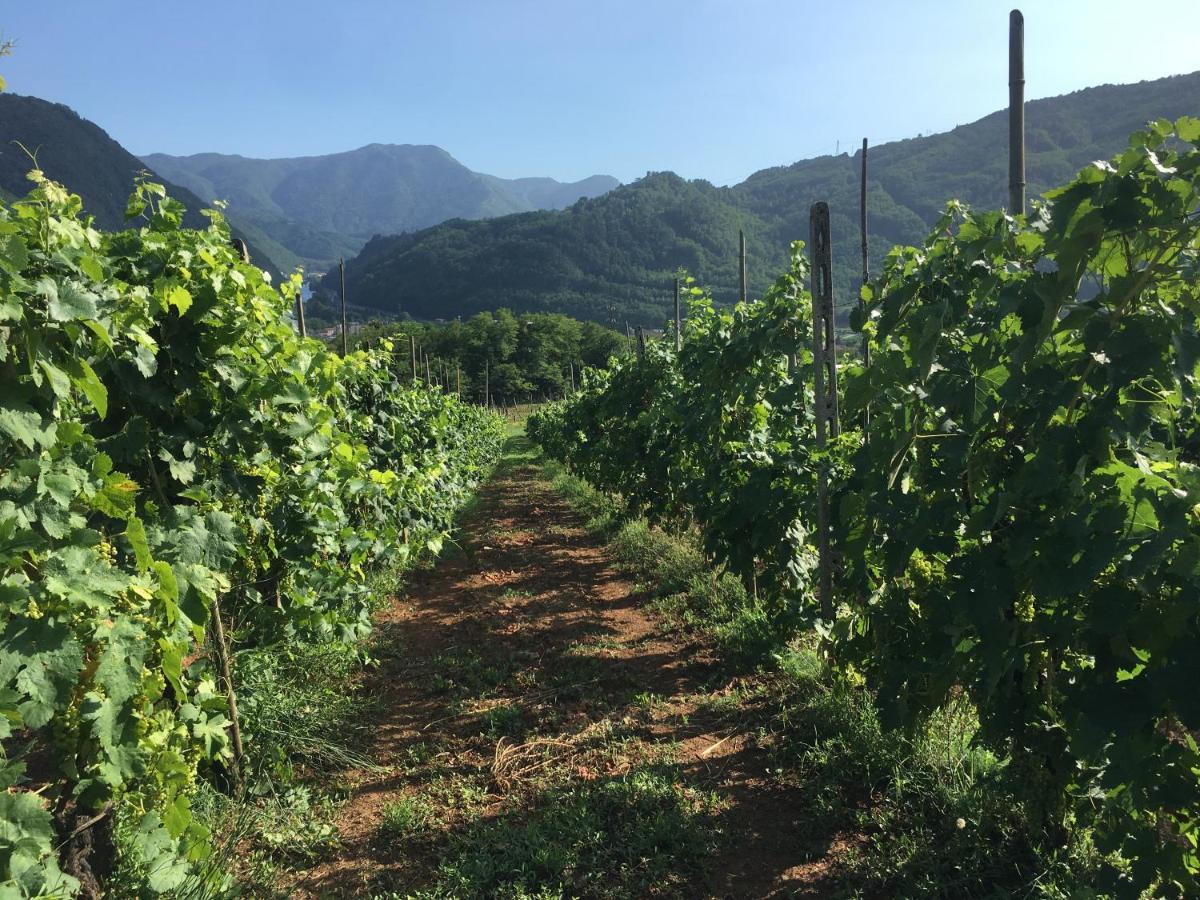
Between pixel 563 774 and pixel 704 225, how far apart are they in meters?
110

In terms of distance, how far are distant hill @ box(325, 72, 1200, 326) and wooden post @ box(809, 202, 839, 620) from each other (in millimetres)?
55057

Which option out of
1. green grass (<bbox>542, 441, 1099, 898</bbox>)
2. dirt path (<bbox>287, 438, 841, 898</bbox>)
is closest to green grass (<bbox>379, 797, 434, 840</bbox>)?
dirt path (<bbox>287, 438, 841, 898</bbox>)

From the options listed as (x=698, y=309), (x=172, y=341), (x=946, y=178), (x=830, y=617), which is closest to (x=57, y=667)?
(x=172, y=341)

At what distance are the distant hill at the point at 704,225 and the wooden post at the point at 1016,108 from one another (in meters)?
55.8

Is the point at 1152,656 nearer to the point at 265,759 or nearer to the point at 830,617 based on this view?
the point at 830,617

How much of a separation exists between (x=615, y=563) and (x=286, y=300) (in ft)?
16.9

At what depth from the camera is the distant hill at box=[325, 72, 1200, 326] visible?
224ft

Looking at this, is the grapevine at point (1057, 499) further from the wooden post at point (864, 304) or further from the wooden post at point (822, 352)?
the wooden post at point (822, 352)

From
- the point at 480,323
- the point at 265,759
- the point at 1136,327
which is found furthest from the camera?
the point at 480,323

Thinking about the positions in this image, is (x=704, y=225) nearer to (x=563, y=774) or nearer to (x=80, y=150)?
(x=80, y=150)

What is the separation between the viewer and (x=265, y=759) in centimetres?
351

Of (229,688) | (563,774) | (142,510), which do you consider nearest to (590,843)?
(563,774)

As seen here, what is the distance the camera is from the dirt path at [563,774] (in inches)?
115

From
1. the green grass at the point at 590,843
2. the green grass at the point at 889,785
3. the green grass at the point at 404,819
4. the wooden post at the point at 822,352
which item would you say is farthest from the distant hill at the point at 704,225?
the green grass at the point at 404,819
